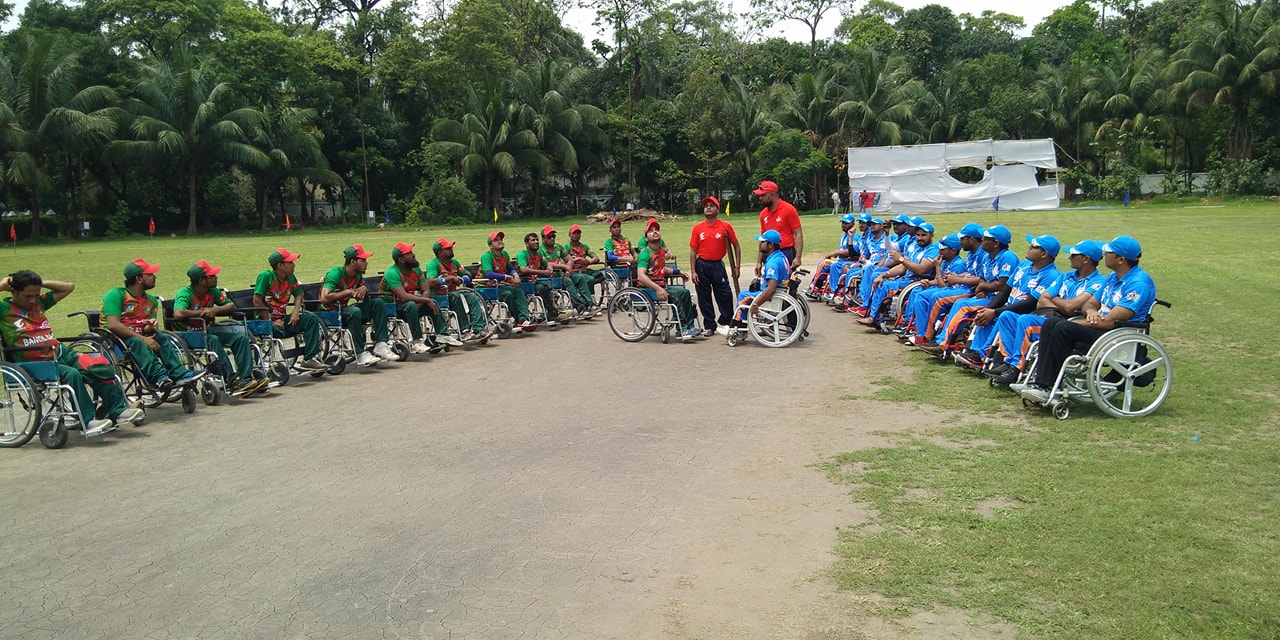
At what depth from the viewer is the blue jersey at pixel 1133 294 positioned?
293 inches

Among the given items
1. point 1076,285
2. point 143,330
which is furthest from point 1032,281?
point 143,330

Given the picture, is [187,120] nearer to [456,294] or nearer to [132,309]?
[456,294]

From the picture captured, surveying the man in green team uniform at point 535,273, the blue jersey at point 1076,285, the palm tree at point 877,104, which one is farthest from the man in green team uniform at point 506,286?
the palm tree at point 877,104

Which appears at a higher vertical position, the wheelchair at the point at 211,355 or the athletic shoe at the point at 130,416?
the wheelchair at the point at 211,355

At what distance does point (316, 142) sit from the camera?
49469 millimetres

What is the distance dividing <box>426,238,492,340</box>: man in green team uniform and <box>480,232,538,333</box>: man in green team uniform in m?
0.72

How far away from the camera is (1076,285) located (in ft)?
26.8

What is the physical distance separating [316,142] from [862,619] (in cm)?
4970

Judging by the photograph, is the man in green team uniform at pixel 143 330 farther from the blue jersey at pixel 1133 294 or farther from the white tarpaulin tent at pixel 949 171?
the white tarpaulin tent at pixel 949 171

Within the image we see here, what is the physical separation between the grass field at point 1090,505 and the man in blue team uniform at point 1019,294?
33 cm

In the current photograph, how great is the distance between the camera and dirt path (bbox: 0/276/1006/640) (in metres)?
4.36

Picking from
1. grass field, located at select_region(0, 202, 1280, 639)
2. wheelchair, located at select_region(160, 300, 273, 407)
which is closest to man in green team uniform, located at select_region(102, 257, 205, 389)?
wheelchair, located at select_region(160, 300, 273, 407)

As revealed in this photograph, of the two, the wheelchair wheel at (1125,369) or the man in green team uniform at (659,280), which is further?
the man in green team uniform at (659,280)

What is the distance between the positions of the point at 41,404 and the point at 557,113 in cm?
4566
